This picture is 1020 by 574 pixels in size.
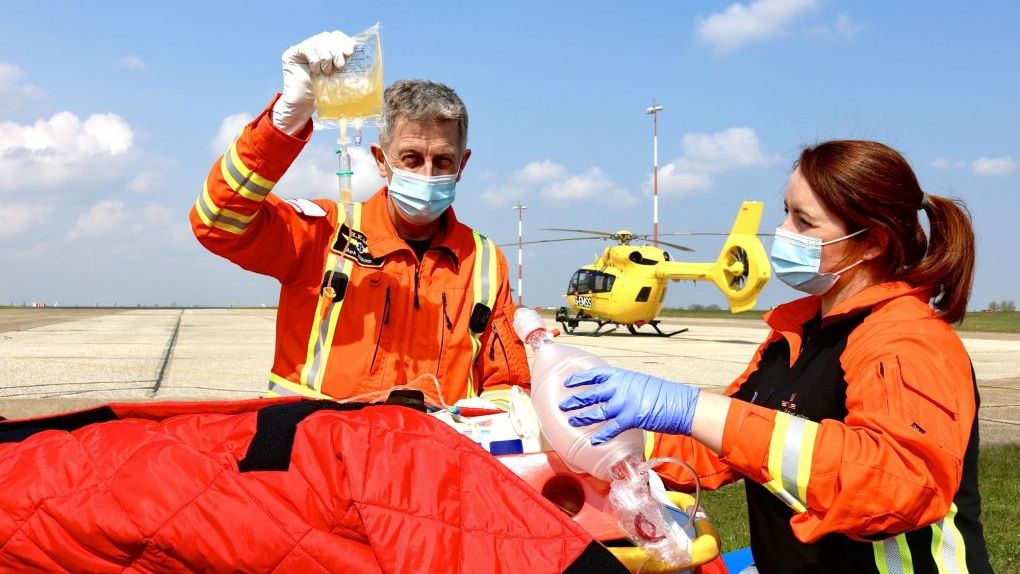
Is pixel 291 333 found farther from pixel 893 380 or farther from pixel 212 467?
pixel 893 380

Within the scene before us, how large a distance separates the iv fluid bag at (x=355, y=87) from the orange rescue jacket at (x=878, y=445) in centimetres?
148

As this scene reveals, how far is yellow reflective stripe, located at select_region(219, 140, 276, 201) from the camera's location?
229 cm

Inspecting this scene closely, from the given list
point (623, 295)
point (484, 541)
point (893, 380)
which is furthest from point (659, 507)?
point (623, 295)

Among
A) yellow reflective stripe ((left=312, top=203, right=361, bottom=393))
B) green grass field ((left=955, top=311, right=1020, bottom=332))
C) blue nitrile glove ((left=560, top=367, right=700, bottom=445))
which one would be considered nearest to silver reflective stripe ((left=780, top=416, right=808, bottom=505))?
blue nitrile glove ((left=560, top=367, right=700, bottom=445))

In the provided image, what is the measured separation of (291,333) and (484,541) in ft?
4.45

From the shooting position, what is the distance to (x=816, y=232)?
6.63 feet

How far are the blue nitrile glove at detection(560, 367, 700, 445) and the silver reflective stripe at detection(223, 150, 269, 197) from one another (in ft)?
3.80

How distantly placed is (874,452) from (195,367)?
11.4m

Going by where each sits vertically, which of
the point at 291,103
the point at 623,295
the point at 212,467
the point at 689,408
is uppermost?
→ the point at 291,103

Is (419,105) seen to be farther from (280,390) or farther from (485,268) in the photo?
(280,390)

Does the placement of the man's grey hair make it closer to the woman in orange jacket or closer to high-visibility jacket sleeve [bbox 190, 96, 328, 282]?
high-visibility jacket sleeve [bbox 190, 96, 328, 282]

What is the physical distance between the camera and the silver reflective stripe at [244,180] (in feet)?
7.52

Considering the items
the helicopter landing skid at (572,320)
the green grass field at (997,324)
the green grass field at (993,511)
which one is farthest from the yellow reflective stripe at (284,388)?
the green grass field at (997,324)

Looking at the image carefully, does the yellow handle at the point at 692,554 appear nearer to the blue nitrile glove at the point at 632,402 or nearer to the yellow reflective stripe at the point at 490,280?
the blue nitrile glove at the point at 632,402
